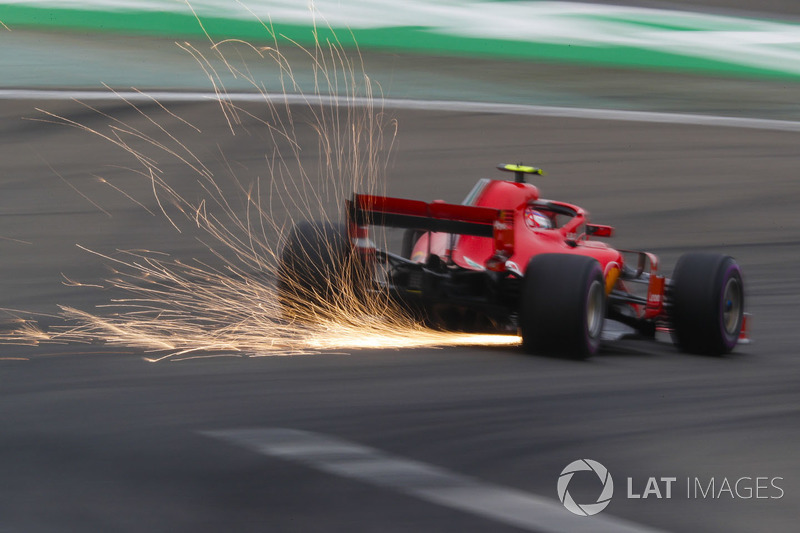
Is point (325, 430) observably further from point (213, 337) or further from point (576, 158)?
point (576, 158)

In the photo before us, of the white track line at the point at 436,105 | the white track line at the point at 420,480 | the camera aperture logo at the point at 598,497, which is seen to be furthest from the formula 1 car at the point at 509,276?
the white track line at the point at 436,105

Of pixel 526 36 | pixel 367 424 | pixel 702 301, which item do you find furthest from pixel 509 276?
pixel 526 36

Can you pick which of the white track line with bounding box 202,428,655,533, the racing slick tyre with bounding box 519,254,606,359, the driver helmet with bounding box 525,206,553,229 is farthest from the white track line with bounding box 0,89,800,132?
the white track line with bounding box 202,428,655,533

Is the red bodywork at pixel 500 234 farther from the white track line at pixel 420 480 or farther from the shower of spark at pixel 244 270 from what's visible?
the white track line at pixel 420 480

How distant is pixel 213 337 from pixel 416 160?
9558 mm

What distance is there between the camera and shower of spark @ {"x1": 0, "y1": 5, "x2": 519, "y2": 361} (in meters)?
7.71

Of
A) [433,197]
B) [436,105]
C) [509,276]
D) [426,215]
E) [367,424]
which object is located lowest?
[433,197]

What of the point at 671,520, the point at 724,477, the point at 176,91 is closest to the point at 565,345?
the point at 724,477

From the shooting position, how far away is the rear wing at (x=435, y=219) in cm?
753

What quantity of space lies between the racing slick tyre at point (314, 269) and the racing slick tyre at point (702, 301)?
2258 mm

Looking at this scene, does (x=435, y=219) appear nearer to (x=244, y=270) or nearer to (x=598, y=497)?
(x=598, y=497)

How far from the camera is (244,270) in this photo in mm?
11477

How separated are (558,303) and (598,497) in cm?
242

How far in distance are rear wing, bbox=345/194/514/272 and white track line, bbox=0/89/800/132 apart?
1016cm
